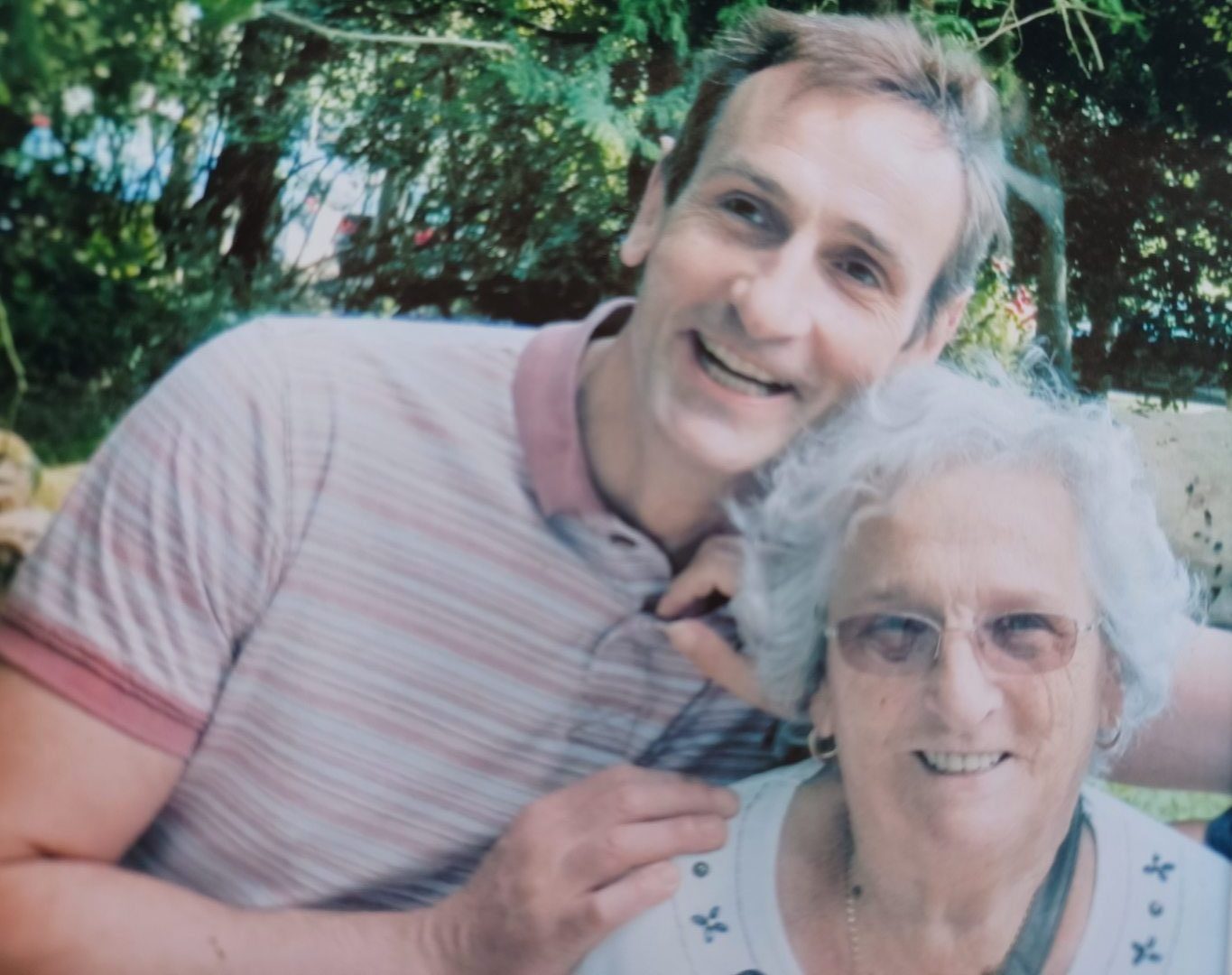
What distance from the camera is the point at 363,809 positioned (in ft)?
4.50

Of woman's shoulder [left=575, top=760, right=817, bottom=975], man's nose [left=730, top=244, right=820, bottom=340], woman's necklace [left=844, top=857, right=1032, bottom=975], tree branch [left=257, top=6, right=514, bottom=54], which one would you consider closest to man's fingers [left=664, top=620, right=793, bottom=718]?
woman's shoulder [left=575, top=760, right=817, bottom=975]

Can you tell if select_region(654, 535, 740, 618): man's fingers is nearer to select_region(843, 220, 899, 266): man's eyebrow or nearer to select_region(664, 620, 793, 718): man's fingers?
select_region(664, 620, 793, 718): man's fingers

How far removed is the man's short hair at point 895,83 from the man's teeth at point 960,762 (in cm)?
50

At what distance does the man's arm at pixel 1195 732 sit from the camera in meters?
1.43

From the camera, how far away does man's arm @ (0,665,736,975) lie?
1299mm

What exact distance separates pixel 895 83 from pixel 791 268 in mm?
249

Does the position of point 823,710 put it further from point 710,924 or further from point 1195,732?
point 1195,732

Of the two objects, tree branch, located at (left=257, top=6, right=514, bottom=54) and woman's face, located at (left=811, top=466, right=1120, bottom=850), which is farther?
tree branch, located at (left=257, top=6, right=514, bottom=54)

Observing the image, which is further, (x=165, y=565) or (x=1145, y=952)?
(x=1145, y=952)

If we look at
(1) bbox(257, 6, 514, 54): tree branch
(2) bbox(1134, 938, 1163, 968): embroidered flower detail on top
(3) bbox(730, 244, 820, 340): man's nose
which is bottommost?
(2) bbox(1134, 938, 1163, 968): embroidered flower detail on top

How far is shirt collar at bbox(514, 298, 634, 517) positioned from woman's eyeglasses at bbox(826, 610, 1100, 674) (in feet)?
1.16

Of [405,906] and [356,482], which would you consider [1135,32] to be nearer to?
[356,482]

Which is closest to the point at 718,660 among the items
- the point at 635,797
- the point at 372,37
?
the point at 635,797

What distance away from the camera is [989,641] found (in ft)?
4.31
